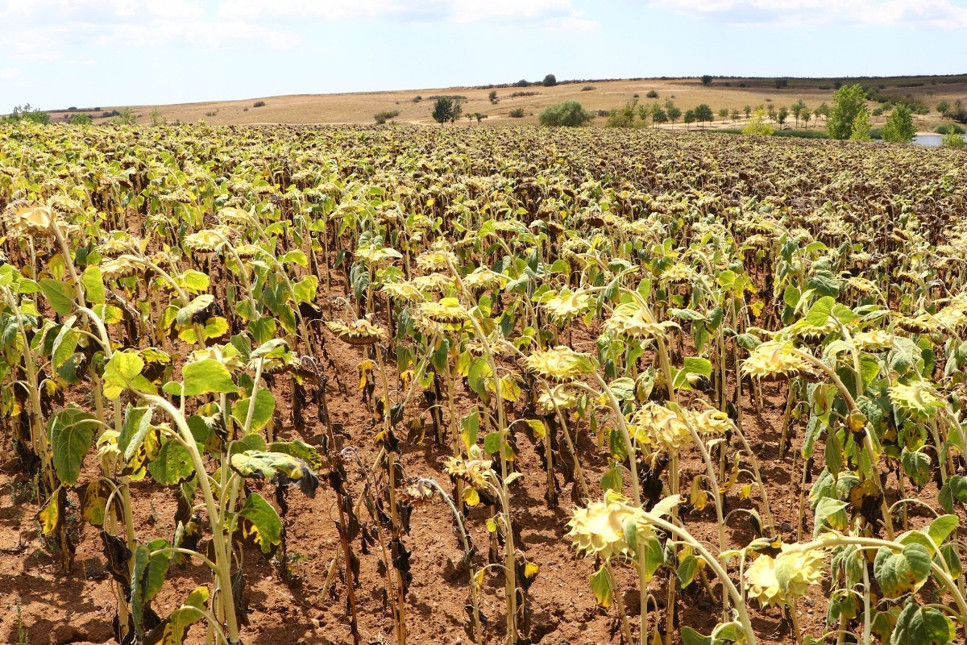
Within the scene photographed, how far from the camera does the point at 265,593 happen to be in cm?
348

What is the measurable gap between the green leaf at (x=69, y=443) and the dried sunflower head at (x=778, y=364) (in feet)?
5.85

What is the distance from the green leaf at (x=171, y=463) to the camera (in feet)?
6.65

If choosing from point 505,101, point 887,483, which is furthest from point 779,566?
point 505,101

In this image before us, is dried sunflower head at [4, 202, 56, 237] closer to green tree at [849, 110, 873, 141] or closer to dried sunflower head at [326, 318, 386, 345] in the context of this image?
dried sunflower head at [326, 318, 386, 345]

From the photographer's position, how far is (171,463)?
2059 mm

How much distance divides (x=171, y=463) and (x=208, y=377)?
1.11ft

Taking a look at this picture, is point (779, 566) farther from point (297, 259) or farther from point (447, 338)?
point (297, 259)

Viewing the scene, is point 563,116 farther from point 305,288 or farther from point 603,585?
point 603,585

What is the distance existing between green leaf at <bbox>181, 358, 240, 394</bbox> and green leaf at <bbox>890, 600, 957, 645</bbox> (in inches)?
63.6

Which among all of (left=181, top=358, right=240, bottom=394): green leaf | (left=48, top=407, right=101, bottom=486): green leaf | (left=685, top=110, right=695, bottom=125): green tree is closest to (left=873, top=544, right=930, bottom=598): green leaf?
(left=181, top=358, right=240, bottom=394): green leaf

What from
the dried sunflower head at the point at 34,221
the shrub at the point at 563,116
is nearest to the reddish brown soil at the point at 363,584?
the dried sunflower head at the point at 34,221

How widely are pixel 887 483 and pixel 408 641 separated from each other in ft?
9.79

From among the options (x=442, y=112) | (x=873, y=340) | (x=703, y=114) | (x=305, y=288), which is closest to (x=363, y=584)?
(x=305, y=288)

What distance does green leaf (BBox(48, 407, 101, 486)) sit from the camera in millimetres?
2131
